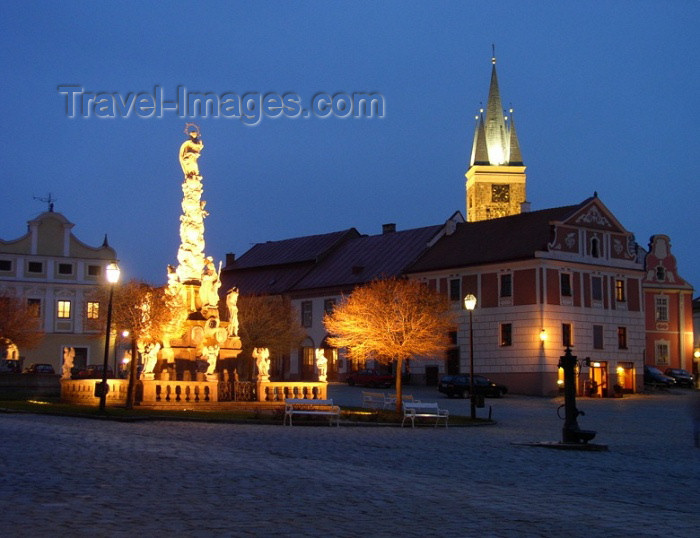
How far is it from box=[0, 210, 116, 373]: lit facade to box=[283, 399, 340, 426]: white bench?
46.0m

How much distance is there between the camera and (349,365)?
220ft

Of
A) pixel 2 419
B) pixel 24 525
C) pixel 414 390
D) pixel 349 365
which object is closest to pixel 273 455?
pixel 24 525

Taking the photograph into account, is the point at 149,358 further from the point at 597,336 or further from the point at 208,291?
the point at 597,336

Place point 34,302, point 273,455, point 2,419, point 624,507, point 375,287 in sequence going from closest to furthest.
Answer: point 624,507, point 273,455, point 2,419, point 375,287, point 34,302

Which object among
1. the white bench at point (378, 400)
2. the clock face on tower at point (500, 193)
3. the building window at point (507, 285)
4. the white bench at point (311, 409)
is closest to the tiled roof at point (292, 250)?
the building window at point (507, 285)

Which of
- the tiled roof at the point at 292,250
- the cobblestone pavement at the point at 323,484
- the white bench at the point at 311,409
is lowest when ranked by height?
the cobblestone pavement at the point at 323,484

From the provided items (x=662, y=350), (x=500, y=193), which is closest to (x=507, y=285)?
(x=662, y=350)

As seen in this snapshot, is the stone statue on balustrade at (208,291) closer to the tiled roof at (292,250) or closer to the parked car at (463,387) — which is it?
the parked car at (463,387)

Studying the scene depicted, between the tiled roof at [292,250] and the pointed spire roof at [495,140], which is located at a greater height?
the pointed spire roof at [495,140]

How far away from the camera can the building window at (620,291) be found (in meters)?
62.9

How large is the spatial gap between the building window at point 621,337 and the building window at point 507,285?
8.33 meters

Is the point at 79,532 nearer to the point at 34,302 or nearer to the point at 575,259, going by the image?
the point at 575,259

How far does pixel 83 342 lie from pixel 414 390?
93.1 ft

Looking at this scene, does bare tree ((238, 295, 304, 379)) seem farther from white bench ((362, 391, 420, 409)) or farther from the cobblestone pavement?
the cobblestone pavement
